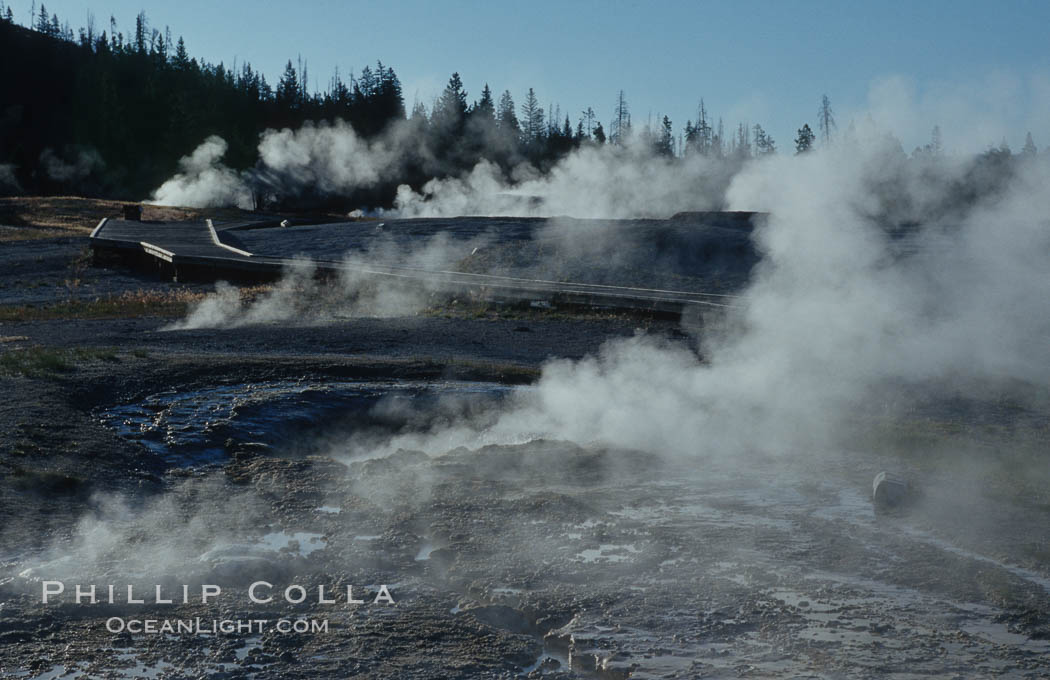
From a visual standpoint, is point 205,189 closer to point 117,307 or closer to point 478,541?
point 117,307

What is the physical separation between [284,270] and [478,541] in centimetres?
1955

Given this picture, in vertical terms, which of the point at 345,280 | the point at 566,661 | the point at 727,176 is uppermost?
the point at 727,176

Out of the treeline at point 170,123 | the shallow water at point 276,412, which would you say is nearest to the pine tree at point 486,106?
the treeline at point 170,123

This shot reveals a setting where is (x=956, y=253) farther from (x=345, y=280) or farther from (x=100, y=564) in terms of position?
(x=100, y=564)

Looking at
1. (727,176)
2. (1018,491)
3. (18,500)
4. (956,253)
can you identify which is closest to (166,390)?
(18,500)

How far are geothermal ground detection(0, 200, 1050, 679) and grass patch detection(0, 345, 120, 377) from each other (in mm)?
82

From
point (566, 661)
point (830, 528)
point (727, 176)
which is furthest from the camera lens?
point (727, 176)

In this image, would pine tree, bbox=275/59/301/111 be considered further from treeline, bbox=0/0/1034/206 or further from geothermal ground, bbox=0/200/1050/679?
geothermal ground, bbox=0/200/1050/679

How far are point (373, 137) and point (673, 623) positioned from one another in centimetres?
7619

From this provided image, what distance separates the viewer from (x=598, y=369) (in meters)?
12.2

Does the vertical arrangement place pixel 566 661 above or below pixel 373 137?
below

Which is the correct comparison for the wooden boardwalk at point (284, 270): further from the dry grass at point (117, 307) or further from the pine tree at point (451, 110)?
the pine tree at point (451, 110)

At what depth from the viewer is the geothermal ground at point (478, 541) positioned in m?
4.23

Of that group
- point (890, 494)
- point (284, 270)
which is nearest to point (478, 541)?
point (890, 494)
